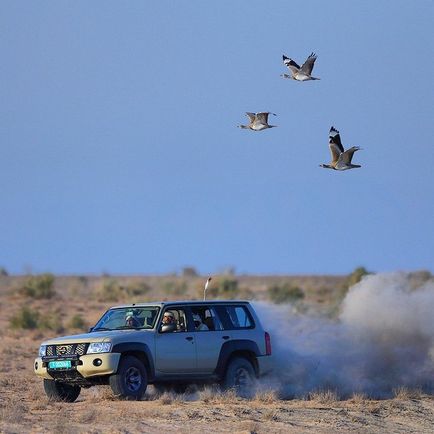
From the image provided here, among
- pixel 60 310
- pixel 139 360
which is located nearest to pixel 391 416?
pixel 139 360

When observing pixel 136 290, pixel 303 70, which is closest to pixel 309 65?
pixel 303 70

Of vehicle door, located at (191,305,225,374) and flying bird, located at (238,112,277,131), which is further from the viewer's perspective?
flying bird, located at (238,112,277,131)

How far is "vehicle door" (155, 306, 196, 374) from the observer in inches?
808

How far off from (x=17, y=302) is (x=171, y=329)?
3185 cm

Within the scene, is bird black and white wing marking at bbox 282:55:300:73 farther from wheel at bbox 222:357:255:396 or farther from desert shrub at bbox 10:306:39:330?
desert shrub at bbox 10:306:39:330

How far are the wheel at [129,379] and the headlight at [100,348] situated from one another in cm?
31

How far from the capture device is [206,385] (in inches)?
851

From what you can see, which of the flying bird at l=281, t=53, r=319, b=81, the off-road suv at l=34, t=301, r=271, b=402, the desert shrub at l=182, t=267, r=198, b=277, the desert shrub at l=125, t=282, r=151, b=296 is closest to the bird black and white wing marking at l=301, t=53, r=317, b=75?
the flying bird at l=281, t=53, r=319, b=81

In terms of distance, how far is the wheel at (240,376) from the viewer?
2147cm

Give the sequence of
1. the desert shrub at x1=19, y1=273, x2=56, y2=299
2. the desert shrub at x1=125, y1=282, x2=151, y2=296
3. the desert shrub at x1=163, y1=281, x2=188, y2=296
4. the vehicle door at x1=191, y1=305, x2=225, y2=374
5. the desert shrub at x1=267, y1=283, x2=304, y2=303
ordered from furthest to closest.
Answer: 1. the desert shrub at x1=163, y1=281, x2=188, y2=296
2. the desert shrub at x1=125, y1=282, x2=151, y2=296
3. the desert shrub at x1=19, y1=273, x2=56, y2=299
4. the desert shrub at x1=267, y1=283, x2=304, y2=303
5. the vehicle door at x1=191, y1=305, x2=225, y2=374

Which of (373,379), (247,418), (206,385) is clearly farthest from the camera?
(373,379)

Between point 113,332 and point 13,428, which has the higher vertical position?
point 113,332

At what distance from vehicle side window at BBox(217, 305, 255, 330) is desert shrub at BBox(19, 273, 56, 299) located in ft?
107

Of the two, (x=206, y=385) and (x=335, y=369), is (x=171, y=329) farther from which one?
(x=335, y=369)
